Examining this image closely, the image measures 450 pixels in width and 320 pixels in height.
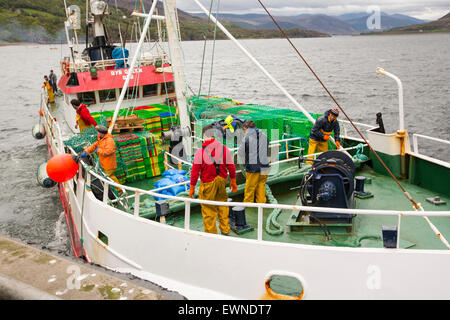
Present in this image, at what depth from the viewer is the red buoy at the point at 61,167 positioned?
751 cm

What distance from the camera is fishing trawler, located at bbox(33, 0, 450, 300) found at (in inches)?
197

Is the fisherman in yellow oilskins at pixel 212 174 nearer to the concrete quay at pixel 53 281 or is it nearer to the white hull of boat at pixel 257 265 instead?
the white hull of boat at pixel 257 265

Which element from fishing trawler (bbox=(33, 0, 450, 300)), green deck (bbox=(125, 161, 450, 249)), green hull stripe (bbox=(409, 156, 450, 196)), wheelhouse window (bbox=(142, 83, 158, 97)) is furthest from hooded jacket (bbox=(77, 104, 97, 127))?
green hull stripe (bbox=(409, 156, 450, 196))

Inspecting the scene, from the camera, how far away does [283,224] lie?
273 inches

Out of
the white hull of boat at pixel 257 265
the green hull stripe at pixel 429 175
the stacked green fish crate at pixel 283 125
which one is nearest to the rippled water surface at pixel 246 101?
the white hull of boat at pixel 257 265

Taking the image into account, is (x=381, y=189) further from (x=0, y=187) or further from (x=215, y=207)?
(x=0, y=187)

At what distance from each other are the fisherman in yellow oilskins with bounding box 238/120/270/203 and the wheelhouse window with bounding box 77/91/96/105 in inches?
339

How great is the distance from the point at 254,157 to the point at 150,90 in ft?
28.9

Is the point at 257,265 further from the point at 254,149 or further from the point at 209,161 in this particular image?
the point at 254,149

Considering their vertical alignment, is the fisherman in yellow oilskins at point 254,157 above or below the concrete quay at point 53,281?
above

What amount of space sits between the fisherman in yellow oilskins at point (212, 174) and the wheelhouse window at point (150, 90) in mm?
8991

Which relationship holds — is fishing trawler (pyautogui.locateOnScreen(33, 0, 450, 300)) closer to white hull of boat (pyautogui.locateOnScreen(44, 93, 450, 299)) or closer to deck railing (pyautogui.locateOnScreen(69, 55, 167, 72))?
white hull of boat (pyautogui.locateOnScreen(44, 93, 450, 299))

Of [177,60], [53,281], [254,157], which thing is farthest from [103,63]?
[53,281]

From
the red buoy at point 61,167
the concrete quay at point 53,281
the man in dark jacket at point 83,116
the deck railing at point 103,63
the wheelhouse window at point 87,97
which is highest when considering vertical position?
the deck railing at point 103,63
